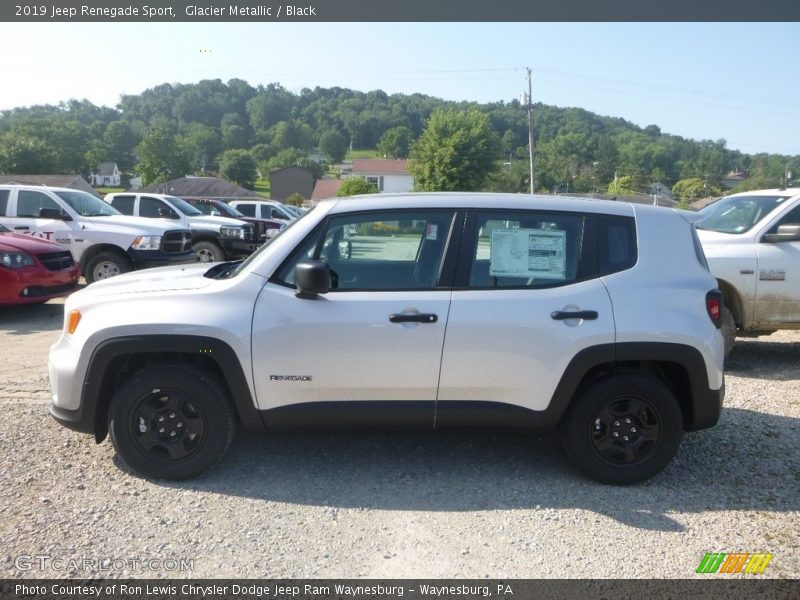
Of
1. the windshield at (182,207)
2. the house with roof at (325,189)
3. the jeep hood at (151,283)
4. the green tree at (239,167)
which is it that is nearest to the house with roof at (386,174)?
the house with roof at (325,189)

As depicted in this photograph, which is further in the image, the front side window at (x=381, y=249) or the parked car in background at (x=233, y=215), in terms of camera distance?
the parked car in background at (x=233, y=215)

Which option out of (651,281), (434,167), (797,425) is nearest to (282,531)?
(651,281)

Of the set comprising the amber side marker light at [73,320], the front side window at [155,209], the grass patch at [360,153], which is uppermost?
the grass patch at [360,153]

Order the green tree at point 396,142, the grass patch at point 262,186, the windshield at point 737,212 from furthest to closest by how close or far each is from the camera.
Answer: the grass patch at point 262,186 < the green tree at point 396,142 < the windshield at point 737,212

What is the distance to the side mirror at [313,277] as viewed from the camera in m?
3.98

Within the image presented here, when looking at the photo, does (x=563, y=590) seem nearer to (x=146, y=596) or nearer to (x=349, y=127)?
(x=146, y=596)

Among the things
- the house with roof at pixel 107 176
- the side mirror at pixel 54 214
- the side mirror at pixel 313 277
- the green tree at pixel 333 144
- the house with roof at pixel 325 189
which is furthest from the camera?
the green tree at pixel 333 144

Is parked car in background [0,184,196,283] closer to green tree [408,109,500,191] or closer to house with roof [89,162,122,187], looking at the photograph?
green tree [408,109,500,191]

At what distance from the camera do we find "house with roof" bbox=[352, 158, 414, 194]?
79.3 metres

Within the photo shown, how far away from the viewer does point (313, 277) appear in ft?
13.1

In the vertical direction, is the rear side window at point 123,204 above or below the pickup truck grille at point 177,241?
above

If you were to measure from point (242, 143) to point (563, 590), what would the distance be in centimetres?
11035

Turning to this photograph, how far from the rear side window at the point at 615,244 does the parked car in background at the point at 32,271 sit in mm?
8160

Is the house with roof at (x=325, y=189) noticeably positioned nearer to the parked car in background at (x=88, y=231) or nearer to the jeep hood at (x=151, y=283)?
the parked car in background at (x=88, y=231)
